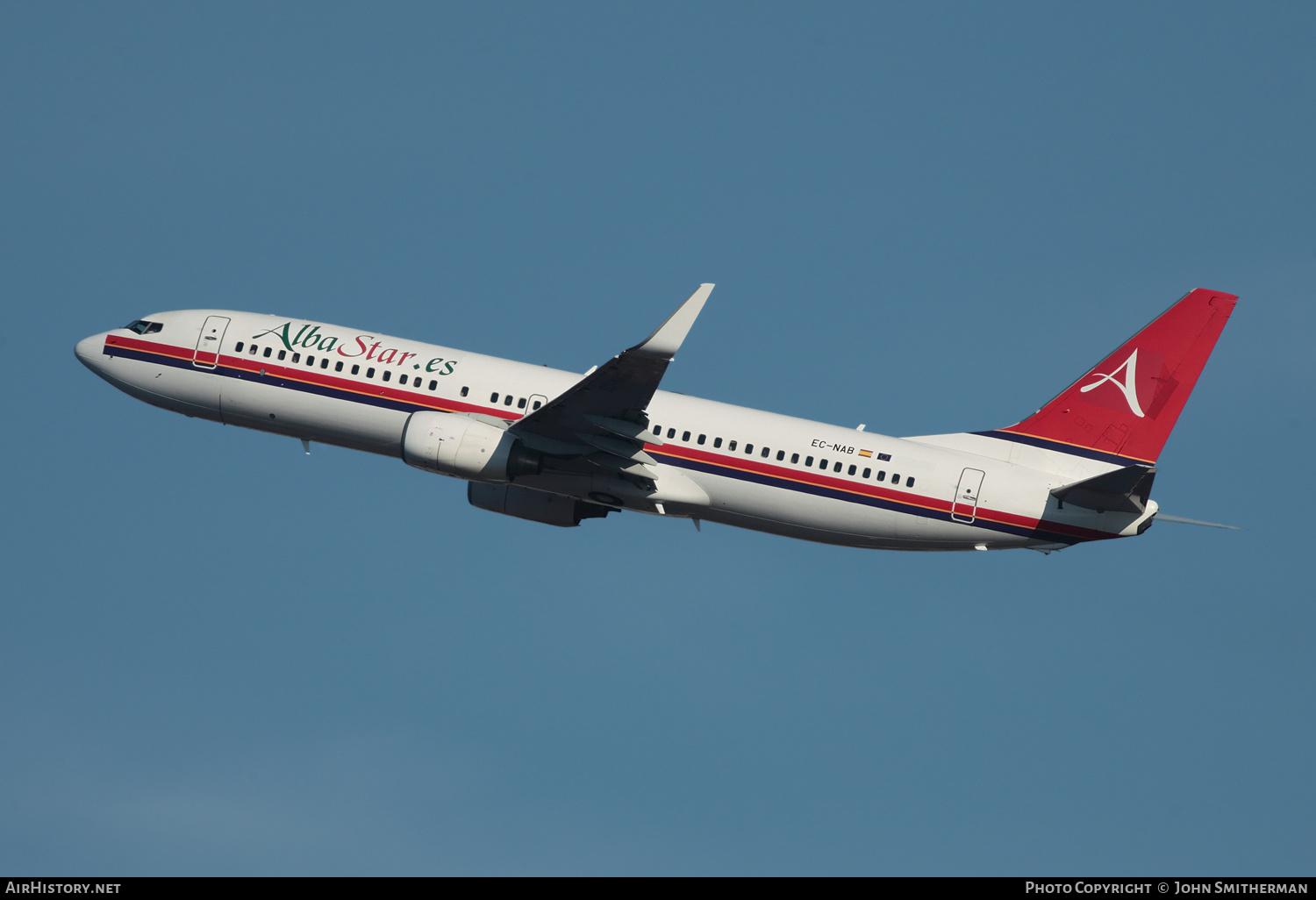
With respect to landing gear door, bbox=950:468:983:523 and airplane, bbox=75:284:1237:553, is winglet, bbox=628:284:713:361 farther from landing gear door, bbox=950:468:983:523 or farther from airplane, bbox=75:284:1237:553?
landing gear door, bbox=950:468:983:523

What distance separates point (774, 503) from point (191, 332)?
825 inches

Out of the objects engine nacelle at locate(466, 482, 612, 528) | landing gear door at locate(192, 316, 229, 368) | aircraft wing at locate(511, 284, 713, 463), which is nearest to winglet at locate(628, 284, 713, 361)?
aircraft wing at locate(511, 284, 713, 463)

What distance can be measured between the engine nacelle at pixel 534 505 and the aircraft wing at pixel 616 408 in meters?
3.61

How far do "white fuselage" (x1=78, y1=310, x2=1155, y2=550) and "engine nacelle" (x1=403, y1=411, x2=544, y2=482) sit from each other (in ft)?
3.10

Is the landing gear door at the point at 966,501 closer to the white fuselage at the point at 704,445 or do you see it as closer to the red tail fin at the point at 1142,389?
the white fuselage at the point at 704,445

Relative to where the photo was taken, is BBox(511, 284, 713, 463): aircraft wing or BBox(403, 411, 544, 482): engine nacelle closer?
BBox(511, 284, 713, 463): aircraft wing

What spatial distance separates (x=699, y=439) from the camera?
144 feet

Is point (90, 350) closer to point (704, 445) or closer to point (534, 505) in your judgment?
point (534, 505)

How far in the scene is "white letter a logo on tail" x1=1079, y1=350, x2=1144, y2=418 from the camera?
44406mm

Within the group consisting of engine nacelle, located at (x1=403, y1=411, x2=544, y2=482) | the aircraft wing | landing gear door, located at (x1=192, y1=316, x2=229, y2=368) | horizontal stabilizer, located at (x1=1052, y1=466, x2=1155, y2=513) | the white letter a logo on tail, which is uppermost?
the white letter a logo on tail

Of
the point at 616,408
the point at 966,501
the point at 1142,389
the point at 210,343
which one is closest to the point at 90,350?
the point at 210,343

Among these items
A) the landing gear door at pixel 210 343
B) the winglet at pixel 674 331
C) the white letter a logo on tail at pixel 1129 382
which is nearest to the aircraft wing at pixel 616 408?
the winglet at pixel 674 331

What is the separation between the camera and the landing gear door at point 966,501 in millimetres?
42750
